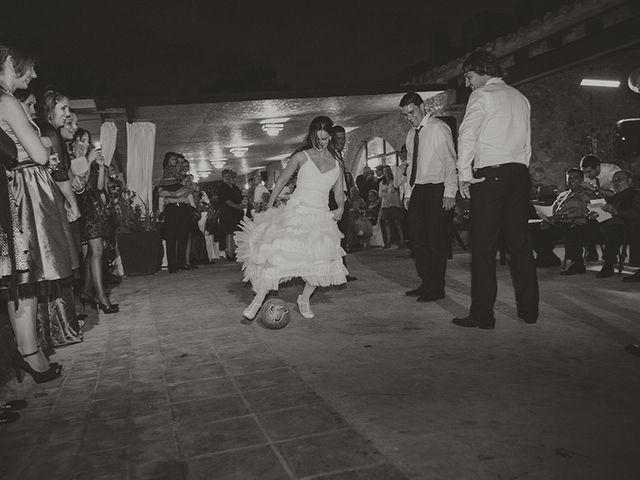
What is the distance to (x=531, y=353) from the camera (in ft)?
12.0

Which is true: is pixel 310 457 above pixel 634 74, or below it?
below

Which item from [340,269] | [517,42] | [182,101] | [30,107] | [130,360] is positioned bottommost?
[130,360]

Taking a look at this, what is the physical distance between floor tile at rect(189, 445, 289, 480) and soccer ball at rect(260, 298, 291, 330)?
7.50 feet

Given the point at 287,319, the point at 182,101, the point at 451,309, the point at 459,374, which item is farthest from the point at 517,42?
the point at 459,374

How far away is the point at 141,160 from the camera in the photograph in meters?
11.3

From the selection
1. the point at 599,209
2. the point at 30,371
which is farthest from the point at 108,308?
the point at 599,209

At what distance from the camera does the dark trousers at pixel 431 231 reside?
5.74 meters

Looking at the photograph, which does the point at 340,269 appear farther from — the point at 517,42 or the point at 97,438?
the point at 517,42

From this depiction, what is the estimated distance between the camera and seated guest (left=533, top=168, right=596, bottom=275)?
736 cm

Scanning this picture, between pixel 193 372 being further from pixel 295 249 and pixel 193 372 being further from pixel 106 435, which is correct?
pixel 295 249

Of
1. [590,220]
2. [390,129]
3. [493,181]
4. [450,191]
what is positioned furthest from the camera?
[390,129]

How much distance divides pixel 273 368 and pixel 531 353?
1.73 m

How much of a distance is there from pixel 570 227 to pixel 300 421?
6.14m

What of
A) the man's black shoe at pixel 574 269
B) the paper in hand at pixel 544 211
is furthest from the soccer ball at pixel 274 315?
the paper in hand at pixel 544 211
